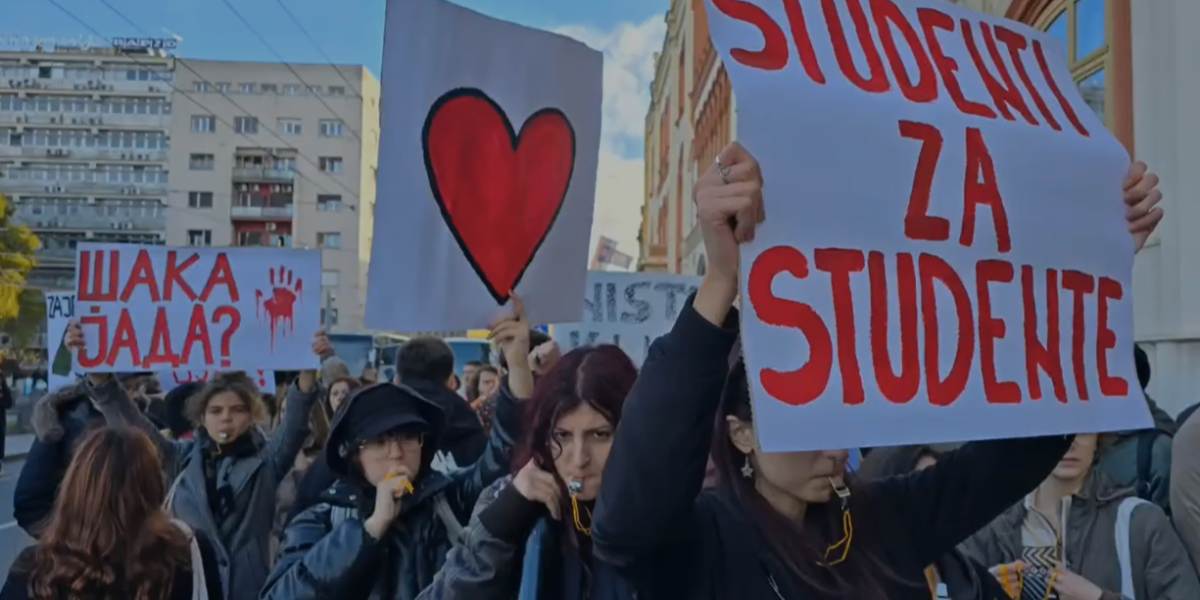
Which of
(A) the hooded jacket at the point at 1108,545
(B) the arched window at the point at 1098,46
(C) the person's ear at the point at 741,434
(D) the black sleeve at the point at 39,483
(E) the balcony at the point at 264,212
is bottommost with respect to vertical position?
(D) the black sleeve at the point at 39,483

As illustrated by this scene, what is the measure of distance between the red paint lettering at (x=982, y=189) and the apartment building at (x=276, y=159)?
62122mm

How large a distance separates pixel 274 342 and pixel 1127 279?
446 cm

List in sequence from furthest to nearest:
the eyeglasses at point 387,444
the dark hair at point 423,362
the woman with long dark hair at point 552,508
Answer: the dark hair at point 423,362, the eyeglasses at point 387,444, the woman with long dark hair at point 552,508

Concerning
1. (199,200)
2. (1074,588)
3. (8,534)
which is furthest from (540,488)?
(199,200)

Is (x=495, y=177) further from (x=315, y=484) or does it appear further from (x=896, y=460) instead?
(x=896, y=460)

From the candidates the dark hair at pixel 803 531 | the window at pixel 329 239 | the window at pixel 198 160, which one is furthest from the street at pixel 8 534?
the window at pixel 198 160

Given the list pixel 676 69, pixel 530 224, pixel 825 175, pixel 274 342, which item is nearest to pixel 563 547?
pixel 825 175

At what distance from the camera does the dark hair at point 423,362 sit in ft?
15.5

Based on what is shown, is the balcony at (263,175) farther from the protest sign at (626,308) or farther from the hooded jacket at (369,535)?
the hooded jacket at (369,535)

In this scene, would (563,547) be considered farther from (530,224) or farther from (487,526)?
(530,224)

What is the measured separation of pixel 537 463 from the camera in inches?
86.7

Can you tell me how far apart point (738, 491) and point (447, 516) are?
53.1 inches

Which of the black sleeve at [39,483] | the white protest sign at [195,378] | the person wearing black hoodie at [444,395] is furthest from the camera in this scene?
the white protest sign at [195,378]

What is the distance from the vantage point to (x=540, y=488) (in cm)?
210
